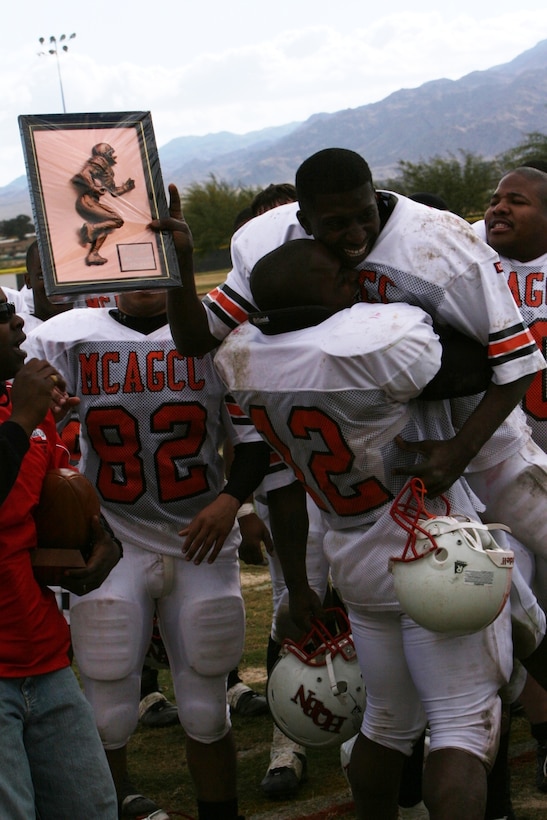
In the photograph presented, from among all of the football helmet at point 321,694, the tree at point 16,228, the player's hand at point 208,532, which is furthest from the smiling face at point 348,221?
the tree at point 16,228

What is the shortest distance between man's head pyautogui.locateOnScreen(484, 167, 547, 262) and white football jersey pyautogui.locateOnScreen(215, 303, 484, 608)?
118 centimetres

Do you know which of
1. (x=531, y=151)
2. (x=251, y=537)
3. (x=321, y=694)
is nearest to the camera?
(x=321, y=694)

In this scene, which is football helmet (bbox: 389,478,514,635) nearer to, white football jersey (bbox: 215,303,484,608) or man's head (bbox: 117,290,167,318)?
white football jersey (bbox: 215,303,484,608)

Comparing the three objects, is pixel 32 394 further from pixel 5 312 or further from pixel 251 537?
pixel 251 537

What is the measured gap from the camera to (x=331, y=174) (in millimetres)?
2736

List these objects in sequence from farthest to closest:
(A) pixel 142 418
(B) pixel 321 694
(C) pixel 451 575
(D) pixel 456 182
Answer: (D) pixel 456 182 < (A) pixel 142 418 < (B) pixel 321 694 < (C) pixel 451 575

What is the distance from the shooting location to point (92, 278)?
271cm

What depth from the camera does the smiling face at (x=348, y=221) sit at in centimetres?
272

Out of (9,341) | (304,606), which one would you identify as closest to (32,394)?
(9,341)

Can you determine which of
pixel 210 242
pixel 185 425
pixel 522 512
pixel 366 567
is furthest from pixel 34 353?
pixel 210 242

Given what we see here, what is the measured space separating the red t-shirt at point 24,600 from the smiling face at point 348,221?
97cm

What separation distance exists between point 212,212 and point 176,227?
5599 cm

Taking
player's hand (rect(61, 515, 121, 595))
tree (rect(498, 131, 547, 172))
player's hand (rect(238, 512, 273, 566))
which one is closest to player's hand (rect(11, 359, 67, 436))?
player's hand (rect(61, 515, 121, 595))

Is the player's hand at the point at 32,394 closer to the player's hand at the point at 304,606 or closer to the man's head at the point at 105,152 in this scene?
the man's head at the point at 105,152
